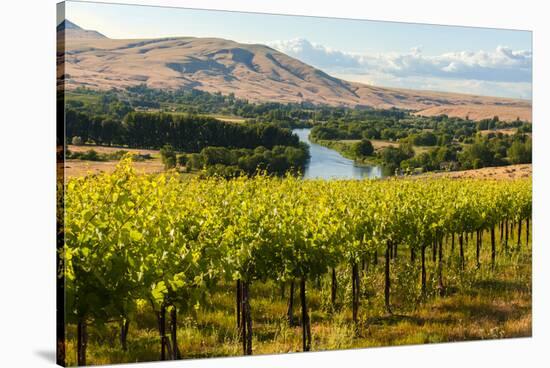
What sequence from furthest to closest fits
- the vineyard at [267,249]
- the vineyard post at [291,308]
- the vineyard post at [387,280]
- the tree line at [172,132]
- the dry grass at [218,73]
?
1. the vineyard post at [387,280]
2. the vineyard post at [291,308]
3. the dry grass at [218,73]
4. the tree line at [172,132]
5. the vineyard at [267,249]

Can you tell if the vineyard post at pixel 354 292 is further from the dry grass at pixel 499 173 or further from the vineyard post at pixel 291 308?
the dry grass at pixel 499 173

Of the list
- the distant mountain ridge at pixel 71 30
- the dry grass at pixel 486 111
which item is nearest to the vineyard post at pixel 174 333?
the distant mountain ridge at pixel 71 30

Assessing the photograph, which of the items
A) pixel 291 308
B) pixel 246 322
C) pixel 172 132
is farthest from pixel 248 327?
pixel 172 132

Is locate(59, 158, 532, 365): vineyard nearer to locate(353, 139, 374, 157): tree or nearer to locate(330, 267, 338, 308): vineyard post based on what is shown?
locate(330, 267, 338, 308): vineyard post

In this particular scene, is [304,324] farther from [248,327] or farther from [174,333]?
[174,333]

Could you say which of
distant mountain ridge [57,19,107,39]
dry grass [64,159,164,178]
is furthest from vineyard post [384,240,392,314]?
distant mountain ridge [57,19,107,39]

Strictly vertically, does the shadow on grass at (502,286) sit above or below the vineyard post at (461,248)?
below
